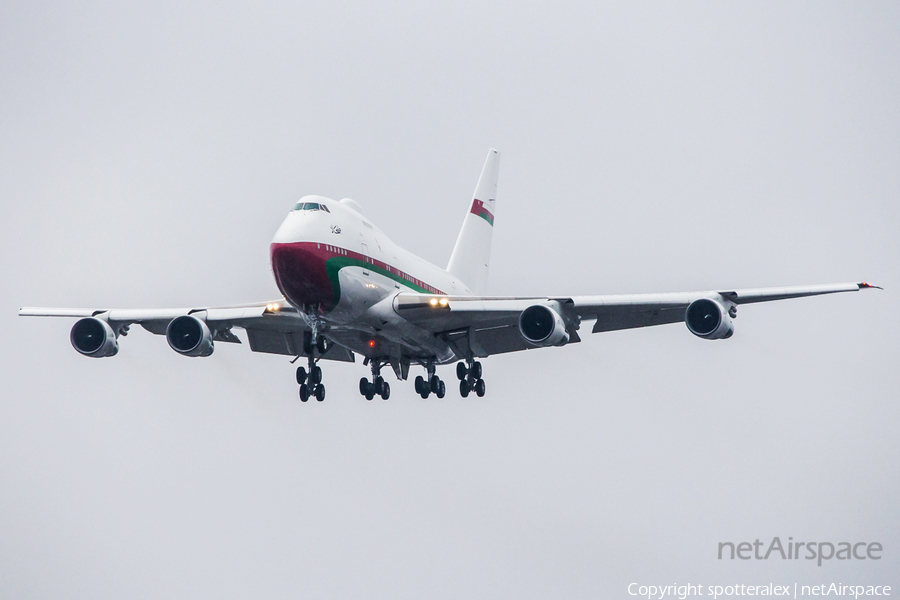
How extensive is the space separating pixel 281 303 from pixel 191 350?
362 centimetres

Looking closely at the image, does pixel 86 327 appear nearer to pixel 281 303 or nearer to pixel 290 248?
pixel 281 303

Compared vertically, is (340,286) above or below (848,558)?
above

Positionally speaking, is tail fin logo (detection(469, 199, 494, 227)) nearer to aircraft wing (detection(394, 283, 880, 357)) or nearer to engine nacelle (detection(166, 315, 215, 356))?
aircraft wing (detection(394, 283, 880, 357))

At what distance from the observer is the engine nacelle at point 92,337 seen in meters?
37.9

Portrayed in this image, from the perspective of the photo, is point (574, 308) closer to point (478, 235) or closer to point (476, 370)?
point (476, 370)

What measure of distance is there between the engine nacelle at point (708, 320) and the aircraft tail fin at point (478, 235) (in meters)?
18.0

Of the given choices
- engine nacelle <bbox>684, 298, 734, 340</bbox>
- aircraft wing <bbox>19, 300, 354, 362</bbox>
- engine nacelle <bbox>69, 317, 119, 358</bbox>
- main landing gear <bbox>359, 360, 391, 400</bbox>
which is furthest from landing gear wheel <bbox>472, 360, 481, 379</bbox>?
engine nacelle <bbox>69, 317, 119, 358</bbox>

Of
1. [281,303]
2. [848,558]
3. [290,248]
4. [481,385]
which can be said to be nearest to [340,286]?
[290,248]

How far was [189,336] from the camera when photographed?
36.5 m

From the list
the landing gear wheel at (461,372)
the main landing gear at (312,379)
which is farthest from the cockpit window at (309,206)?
the landing gear wheel at (461,372)

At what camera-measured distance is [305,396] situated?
37.9 meters

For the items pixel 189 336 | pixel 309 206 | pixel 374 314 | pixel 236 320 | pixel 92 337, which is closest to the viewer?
pixel 309 206

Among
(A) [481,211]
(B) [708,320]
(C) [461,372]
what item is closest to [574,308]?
(B) [708,320]

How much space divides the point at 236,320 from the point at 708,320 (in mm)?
17206
